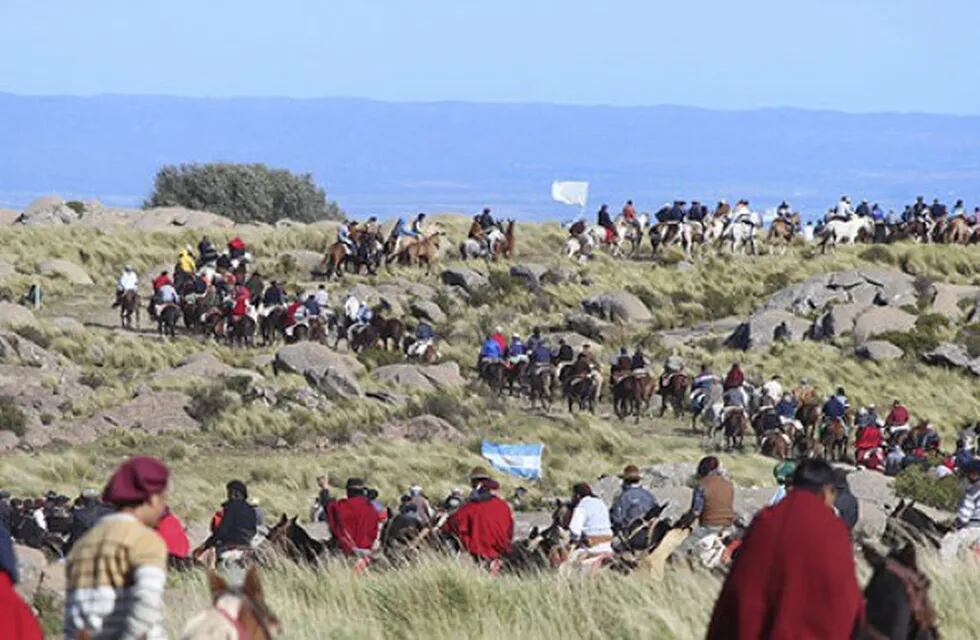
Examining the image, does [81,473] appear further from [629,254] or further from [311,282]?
[629,254]

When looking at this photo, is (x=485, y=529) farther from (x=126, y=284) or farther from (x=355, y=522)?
(x=126, y=284)

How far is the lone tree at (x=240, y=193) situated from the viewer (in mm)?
81000

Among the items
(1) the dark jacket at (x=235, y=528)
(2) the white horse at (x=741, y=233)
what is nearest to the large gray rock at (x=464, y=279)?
(2) the white horse at (x=741, y=233)

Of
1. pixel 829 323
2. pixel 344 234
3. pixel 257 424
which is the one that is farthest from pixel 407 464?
pixel 344 234

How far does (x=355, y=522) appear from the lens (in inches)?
680

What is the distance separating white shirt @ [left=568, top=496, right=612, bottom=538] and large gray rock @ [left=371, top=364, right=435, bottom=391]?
24.1m

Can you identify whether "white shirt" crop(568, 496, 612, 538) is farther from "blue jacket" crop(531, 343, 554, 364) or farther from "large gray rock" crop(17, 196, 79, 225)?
"large gray rock" crop(17, 196, 79, 225)

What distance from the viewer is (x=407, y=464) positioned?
3303cm

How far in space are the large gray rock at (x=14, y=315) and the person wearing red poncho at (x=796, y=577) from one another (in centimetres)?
3817

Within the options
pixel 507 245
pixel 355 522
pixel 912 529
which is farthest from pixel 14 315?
pixel 912 529

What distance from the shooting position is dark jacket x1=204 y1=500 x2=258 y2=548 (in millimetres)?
16422

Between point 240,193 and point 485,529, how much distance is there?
6603cm

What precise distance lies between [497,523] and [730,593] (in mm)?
8394

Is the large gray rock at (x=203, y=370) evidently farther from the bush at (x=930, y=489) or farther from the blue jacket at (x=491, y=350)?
the bush at (x=930, y=489)
